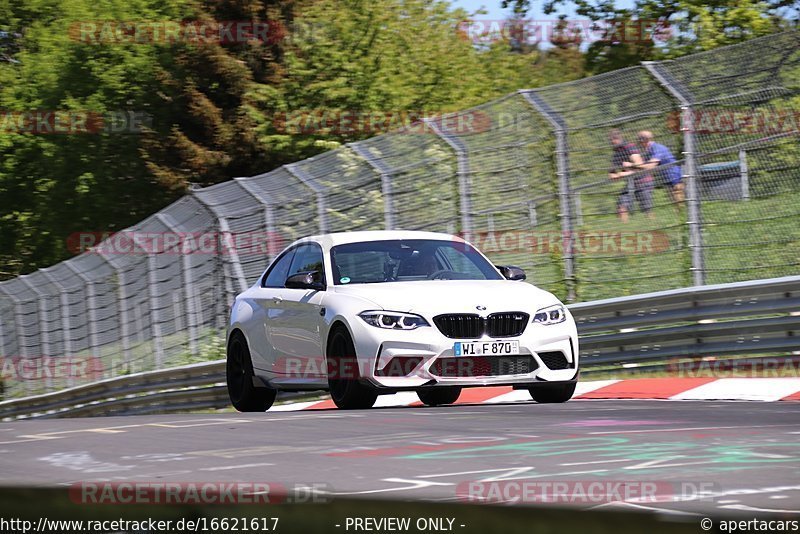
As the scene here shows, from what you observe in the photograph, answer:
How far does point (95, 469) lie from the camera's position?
22.1ft

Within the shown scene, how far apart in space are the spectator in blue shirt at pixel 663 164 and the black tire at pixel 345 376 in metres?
4.07

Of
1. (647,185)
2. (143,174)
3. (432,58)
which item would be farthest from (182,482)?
(143,174)

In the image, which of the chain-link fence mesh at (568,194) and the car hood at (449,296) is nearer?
the car hood at (449,296)

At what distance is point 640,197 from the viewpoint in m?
13.8

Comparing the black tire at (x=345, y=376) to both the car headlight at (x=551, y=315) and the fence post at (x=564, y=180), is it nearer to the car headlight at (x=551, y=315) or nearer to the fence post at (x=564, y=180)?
the car headlight at (x=551, y=315)

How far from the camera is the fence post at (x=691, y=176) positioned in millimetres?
13125

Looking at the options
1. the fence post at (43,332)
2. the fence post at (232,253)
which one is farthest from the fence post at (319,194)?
the fence post at (43,332)

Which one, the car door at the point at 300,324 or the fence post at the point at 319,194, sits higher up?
the fence post at the point at 319,194

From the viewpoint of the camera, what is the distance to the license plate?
10.6 m

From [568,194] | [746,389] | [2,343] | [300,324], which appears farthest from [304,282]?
[2,343]

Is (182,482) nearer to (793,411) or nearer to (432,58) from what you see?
Answer: (793,411)

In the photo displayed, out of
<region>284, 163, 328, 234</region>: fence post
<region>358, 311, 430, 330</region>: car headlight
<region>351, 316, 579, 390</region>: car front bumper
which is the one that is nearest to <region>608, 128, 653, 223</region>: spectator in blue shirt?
<region>351, 316, 579, 390</region>: car front bumper

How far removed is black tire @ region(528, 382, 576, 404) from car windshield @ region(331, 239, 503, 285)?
3.39 ft

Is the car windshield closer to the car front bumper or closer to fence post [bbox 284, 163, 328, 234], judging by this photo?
the car front bumper
